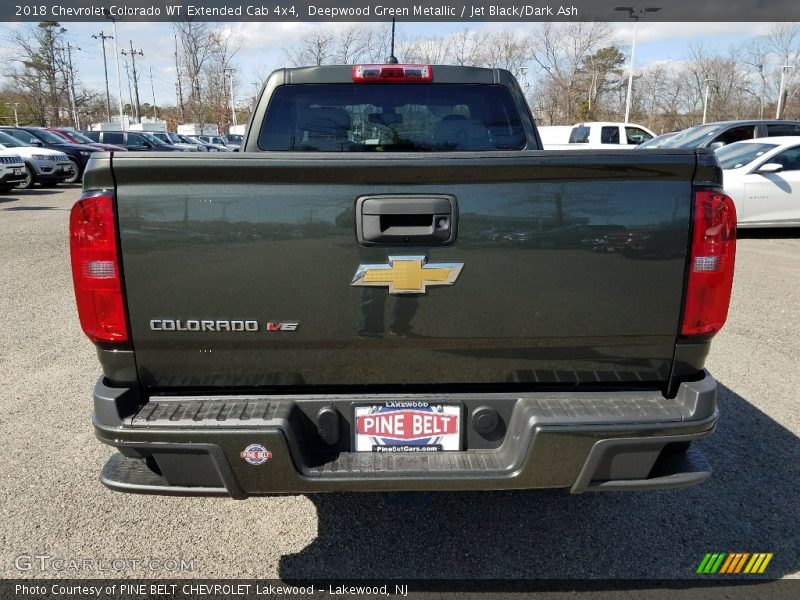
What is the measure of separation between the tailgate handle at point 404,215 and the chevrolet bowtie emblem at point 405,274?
0.22 ft

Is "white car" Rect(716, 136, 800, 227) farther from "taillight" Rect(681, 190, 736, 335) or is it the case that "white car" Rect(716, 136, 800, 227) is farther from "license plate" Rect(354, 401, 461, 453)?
"license plate" Rect(354, 401, 461, 453)

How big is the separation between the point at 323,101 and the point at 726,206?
219cm

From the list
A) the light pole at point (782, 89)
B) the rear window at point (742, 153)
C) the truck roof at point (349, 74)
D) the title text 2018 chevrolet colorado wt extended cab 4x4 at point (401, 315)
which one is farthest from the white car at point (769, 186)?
the light pole at point (782, 89)

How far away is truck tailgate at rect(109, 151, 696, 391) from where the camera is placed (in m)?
2.01

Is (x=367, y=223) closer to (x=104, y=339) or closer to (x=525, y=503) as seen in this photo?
(x=104, y=339)

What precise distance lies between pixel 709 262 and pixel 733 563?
56.5 inches

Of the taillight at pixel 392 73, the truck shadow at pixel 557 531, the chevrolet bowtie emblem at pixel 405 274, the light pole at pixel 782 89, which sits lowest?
the truck shadow at pixel 557 531

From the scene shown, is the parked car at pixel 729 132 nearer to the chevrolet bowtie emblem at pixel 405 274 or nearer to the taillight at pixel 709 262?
the taillight at pixel 709 262

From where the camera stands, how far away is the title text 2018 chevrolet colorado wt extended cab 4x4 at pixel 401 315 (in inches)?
79.8

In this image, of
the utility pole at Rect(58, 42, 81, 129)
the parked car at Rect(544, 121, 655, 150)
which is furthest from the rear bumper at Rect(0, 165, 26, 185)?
the utility pole at Rect(58, 42, 81, 129)

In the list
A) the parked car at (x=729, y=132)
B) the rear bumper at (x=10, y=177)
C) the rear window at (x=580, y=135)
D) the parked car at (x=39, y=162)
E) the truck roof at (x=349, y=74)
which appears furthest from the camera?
the rear window at (x=580, y=135)

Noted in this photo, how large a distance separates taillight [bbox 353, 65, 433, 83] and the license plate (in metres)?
1.86

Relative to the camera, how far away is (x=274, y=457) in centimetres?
208

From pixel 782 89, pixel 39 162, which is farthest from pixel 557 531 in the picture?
pixel 782 89
